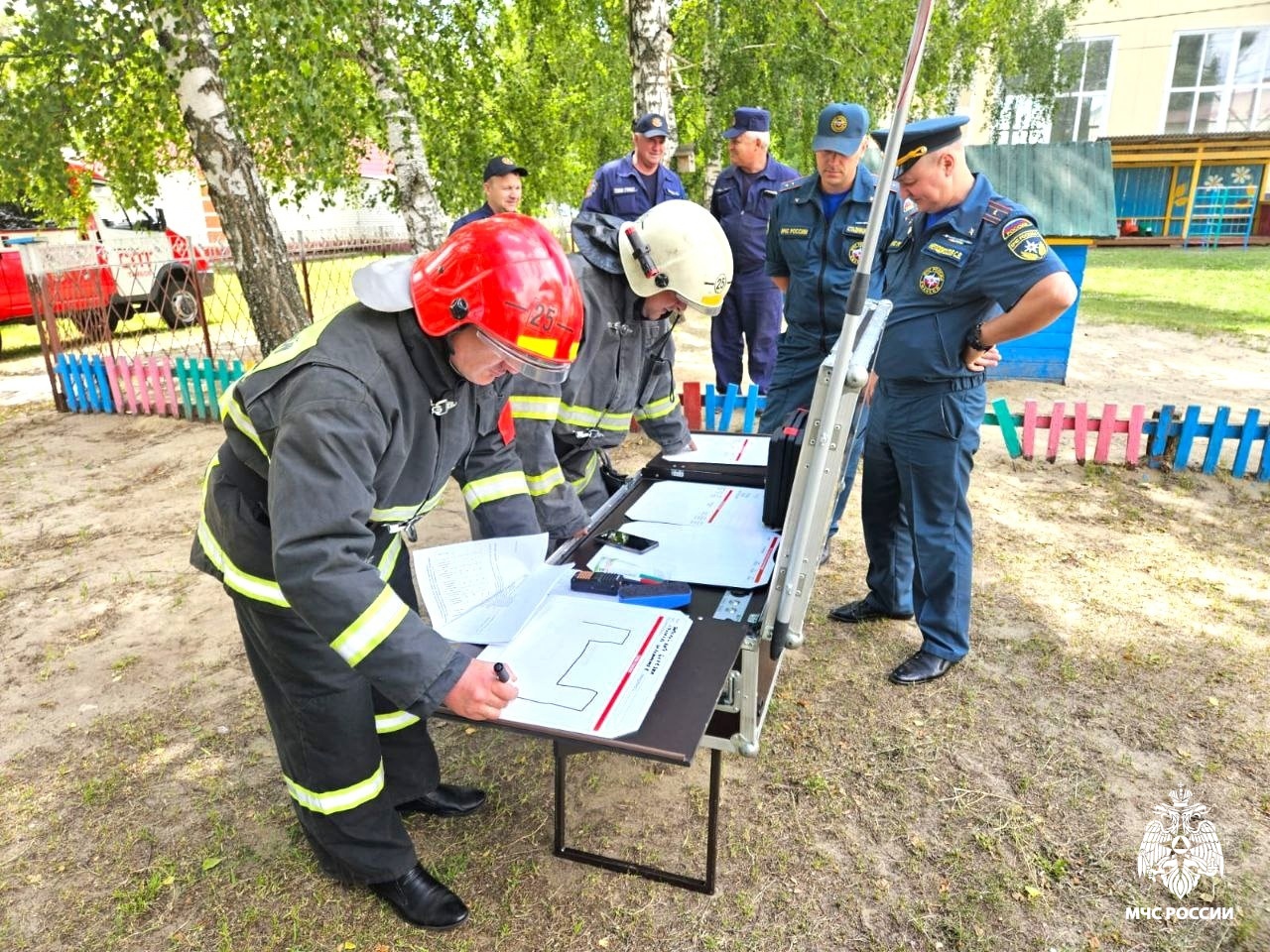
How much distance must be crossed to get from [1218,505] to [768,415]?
2.89 metres

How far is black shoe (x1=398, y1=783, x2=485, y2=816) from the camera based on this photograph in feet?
8.64

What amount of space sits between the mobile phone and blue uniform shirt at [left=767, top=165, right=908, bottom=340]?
1.99m

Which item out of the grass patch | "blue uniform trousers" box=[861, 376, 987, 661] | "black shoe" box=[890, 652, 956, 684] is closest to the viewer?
"blue uniform trousers" box=[861, 376, 987, 661]

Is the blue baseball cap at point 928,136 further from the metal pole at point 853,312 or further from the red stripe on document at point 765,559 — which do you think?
the red stripe on document at point 765,559

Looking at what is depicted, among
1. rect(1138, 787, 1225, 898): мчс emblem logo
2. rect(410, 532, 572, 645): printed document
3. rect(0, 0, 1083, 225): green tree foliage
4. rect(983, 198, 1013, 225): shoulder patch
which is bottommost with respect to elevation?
rect(1138, 787, 1225, 898): мчс emblem logo

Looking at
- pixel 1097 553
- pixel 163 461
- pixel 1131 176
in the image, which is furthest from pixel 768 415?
pixel 1131 176

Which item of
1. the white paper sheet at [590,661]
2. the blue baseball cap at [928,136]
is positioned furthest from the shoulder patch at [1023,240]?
the white paper sheet at [590,661]

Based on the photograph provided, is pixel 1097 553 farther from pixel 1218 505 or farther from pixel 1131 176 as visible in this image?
pixel 1131 176

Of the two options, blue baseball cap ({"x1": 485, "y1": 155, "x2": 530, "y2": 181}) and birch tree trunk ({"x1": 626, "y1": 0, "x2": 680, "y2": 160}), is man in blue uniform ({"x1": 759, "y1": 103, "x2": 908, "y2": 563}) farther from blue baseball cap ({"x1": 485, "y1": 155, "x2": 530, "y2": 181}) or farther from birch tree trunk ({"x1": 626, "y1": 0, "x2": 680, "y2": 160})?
birch tree trunk ({"x1": 626, "y1": 0, "x2": 680, "y2": 160})

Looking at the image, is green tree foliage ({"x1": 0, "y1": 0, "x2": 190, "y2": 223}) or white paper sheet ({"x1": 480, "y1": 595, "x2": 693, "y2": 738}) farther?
green tree foliage ({"x1": 0, "y1": 0, "x2": 190, "y2": 223})

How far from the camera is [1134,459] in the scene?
5336 millimetres

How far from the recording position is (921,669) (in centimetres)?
329

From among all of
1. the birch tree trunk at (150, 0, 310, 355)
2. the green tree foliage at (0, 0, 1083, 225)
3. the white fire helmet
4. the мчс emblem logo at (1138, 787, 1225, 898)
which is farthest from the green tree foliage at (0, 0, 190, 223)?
the мчс emblem logo at (1138, 787, 1225, 898)

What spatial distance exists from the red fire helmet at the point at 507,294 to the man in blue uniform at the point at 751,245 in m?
4.24
